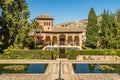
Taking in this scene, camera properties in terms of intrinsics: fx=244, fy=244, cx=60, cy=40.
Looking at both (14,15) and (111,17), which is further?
(111,17)

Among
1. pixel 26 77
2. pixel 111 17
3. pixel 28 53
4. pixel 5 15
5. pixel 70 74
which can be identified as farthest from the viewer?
pixel 111 17

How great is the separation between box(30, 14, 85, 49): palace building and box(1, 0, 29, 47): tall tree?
44.3 feet

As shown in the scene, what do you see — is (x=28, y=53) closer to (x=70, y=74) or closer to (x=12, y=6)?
(x=12, y=6)

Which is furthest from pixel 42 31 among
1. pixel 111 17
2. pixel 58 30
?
pixel 111 17

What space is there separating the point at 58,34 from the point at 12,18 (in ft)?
56.4

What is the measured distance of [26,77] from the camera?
73.9ft

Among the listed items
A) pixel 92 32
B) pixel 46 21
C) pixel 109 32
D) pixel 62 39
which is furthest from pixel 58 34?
pixel 109 32

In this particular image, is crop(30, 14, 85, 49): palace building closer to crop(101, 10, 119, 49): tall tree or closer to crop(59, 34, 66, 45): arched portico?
crop(59, 34, 66, 45): arched portico

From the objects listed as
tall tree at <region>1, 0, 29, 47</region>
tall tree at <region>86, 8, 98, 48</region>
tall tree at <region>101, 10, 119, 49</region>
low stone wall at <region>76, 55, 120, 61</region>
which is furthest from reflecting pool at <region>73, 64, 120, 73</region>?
tall tree at <region>86, 8, 98, 48</region>

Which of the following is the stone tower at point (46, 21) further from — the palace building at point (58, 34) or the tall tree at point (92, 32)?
the tall tree at point (92, 32)

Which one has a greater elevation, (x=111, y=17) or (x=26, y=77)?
(x=111, y=17)

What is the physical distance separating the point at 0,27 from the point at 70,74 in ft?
83.0

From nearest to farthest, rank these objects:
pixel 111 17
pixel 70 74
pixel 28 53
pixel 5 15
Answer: pixel 70 74 < pixel 28 53 < pixel 5 15 < pixel 111 17

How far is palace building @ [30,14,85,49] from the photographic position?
195 ft
